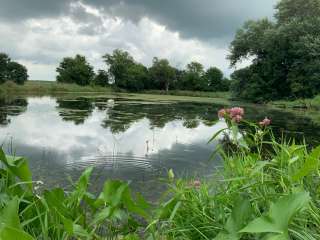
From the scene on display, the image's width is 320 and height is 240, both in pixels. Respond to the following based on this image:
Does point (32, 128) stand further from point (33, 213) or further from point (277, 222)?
point (277, 222)

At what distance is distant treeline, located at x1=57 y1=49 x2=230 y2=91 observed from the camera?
171ft

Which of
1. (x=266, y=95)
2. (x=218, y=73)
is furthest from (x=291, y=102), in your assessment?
(x=218, y=73)

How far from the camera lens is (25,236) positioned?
1.01 metres

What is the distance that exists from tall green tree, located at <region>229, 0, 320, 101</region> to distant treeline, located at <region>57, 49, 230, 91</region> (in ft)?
83.5

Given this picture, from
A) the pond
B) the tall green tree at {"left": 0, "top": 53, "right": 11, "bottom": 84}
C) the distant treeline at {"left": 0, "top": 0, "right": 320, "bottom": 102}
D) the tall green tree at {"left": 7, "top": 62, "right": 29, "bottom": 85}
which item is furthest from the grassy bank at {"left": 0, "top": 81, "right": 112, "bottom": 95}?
the pond

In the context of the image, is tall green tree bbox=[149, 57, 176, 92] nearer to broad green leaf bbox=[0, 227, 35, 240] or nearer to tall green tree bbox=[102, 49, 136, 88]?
tall green tree bbox=[102, 49, 136, 88]

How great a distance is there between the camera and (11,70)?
135ft

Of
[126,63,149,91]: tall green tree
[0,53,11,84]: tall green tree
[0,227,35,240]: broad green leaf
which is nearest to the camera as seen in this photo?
[0,227,35,240]: broad green leaf

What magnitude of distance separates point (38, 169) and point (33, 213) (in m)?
2.86

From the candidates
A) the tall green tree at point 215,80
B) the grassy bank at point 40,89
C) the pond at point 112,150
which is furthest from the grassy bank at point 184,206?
the tall green tree at point 215,80

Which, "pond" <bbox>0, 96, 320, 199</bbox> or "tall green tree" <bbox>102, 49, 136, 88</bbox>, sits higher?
"tall green tree" <bbox>102, 49, 136, 88</bbox>

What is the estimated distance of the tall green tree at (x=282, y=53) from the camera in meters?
23.8

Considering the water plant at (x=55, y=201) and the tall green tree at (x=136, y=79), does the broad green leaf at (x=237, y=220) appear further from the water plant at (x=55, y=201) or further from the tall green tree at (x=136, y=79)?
the tall green tree at (x=136, y=79)

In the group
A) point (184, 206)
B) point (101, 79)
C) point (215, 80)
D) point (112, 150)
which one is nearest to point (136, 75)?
point (101, 79)
